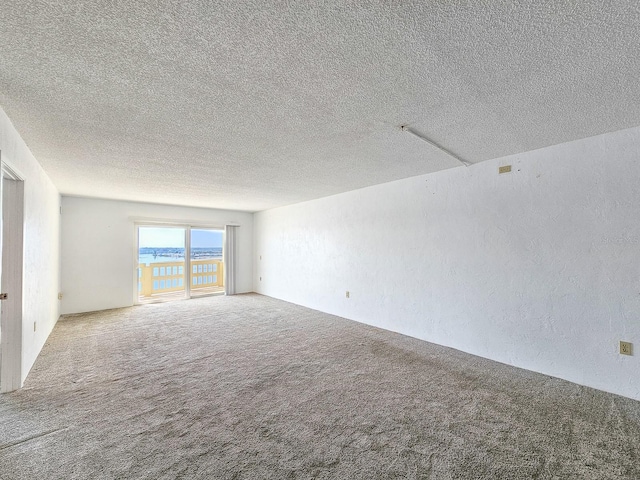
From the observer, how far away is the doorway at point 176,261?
Result: 21.2 feet

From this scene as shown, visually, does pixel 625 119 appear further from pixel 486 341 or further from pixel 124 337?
pixel 124 337

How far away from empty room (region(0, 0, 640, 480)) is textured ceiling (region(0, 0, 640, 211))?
0.05ft

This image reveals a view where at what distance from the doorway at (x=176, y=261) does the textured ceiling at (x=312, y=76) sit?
146 inches

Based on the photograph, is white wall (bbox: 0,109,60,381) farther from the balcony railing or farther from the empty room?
the balcony railing

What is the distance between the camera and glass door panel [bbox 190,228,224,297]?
7.02m

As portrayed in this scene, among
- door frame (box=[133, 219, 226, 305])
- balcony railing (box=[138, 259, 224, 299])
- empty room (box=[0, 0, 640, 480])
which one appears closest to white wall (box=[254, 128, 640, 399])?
empty room (box=[0, 0, 640, 480])

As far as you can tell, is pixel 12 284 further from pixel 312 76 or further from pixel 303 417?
pixel 312 76

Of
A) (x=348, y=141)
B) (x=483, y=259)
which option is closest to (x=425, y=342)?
(x=483, y=259)

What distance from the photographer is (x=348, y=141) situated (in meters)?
2.63

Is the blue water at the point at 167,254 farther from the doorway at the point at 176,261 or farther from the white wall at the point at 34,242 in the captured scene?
the white wall at the point at 34,242

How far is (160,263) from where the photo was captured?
23.8 feet

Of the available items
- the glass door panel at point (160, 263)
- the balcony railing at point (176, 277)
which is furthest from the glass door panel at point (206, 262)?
the glass door panel at point (160, 263)

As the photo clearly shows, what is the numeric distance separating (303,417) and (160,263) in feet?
21.7

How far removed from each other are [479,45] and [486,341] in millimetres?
3002
